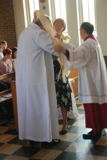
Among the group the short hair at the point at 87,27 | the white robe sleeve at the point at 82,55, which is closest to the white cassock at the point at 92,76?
the white robe sleeve at the point at 82,55

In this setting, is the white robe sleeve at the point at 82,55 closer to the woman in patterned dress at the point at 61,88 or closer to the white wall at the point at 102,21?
the woman in patterned dress at the point at 61,88

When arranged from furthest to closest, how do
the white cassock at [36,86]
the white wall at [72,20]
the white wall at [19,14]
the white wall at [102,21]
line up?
the white wall at [19,14]
the white wall at [72,20]
the white wall at [102,21]
the white cassock at [36,86]

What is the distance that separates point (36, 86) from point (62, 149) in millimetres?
810

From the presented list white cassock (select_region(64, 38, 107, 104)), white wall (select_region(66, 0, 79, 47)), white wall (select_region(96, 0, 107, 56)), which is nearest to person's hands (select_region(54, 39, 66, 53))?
white cassock (select_region(64, 38, 107, 104))

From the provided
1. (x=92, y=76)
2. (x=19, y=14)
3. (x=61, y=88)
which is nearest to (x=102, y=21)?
(x=19, y=14)

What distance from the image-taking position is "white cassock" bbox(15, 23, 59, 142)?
137 inches

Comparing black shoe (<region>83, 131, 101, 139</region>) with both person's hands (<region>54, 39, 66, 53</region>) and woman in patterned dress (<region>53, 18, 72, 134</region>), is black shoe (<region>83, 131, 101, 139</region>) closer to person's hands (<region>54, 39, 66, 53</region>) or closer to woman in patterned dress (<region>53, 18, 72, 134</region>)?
woman in patterned dress (<region>53, 18, 72, 134</region>)

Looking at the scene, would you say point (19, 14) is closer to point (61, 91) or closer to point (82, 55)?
point (61, 91)

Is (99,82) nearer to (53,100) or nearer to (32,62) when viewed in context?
(53,100)

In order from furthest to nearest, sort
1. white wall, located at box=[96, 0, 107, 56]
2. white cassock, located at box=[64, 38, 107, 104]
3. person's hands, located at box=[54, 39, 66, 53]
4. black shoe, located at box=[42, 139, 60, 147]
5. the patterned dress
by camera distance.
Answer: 1. white wall, located at box=[96, 0, 107, 56]
2. the patterned dress
3. black shoe, located at box=[42, 139, 60, 147]
4. white cassock, located at box=[64, 38, 107, 104]
5. person's hands, located at box=[54, 39, 66, 53]

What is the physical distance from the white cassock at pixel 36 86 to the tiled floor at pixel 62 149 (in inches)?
6.0

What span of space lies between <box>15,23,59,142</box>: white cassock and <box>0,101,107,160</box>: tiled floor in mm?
153

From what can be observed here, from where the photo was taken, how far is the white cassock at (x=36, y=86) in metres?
3.49

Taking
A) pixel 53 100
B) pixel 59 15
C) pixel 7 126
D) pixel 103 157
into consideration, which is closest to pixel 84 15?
pixel 59 15
